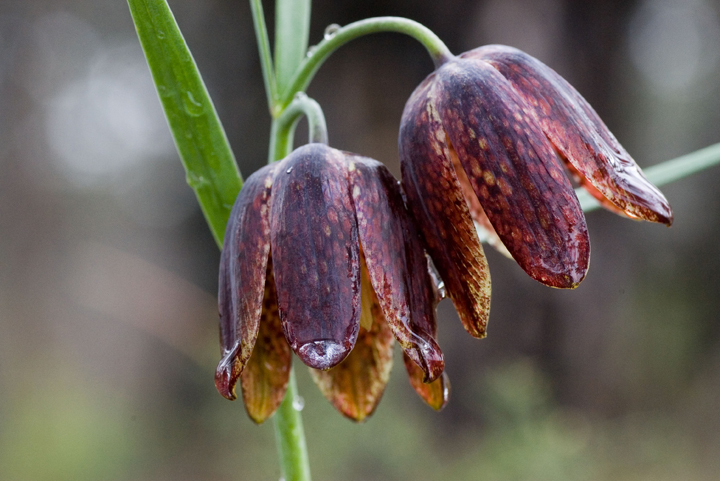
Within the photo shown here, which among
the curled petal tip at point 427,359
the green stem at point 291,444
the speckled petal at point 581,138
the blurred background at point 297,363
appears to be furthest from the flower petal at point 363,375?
the blurred background at point 297,363

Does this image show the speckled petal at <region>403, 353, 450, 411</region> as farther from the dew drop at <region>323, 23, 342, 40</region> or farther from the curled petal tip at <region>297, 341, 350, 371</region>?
the dew drop at <region>323, 23, 342, 40</region>

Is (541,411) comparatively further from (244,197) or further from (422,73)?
(244,197)

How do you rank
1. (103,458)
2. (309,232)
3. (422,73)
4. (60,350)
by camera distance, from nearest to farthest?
(309,232)
(422,73)
(103,458)
(60,350)

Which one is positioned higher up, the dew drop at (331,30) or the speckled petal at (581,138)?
the dew drop at (331,30)

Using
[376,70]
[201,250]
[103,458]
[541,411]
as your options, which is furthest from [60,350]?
[541,411]

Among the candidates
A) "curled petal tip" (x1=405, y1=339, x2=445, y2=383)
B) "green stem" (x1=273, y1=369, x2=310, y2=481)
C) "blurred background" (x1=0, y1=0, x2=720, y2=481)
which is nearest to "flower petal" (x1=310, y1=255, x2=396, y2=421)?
"green stem" (x1=273, y1=369, x2=310, y2=481)

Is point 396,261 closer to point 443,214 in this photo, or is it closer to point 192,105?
point 443,214

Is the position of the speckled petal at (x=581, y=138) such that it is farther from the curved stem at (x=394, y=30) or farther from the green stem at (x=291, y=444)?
the green stem at (x=291, y=444)
